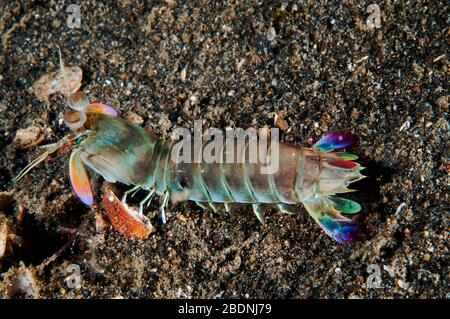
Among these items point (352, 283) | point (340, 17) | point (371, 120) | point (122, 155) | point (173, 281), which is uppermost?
point (340, 17)

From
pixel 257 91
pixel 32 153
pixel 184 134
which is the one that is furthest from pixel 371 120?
pixel 32 153

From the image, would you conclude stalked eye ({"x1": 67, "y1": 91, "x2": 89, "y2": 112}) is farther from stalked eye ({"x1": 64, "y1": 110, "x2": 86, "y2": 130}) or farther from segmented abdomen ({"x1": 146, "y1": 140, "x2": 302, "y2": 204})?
segmented abdomen ({"x1": 146, "y1": 140, "x2": 302, "y2": 204})

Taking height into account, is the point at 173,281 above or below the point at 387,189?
below

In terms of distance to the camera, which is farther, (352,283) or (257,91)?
(257,91)

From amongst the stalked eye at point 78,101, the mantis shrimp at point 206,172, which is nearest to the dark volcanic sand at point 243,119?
the mantis shrimp at point 206,172

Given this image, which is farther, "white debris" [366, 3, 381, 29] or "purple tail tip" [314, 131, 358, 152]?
"white debris" [366, 3, 381, 29]

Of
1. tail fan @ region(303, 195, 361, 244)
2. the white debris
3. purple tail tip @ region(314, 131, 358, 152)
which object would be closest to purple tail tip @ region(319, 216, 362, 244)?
tail fan @ region(303, 195, 361, 244)
